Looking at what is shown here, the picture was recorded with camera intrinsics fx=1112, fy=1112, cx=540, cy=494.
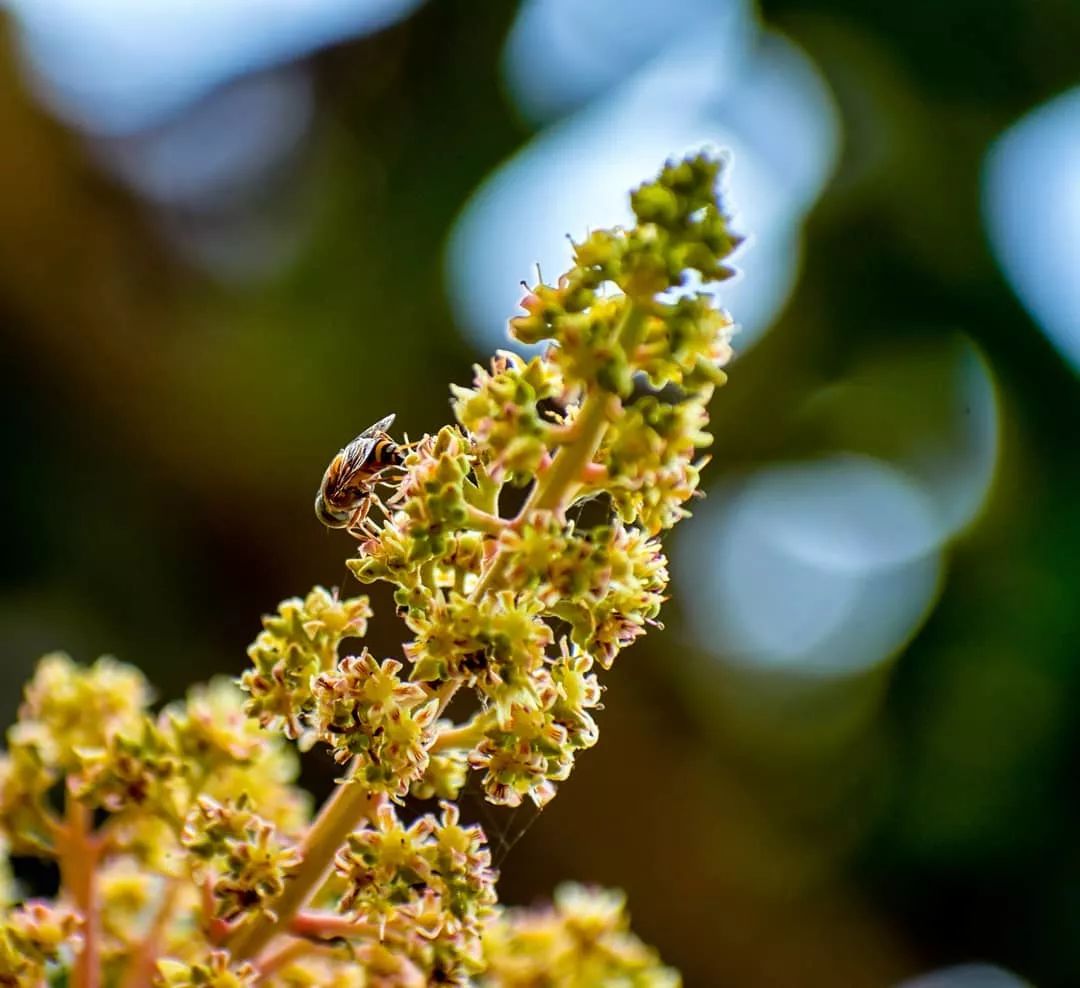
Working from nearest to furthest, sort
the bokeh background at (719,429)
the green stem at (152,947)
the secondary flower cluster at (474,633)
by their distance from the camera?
1. the secondary flower cluster at (474,633)
2. the green stem at (152,947)
3. the bokeh background at (719,429)

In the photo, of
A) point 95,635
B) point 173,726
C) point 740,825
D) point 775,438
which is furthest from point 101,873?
point 775,438

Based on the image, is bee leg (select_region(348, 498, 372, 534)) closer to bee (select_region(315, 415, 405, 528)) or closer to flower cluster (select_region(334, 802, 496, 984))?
bee (select_region(315, 415, 405, 528))

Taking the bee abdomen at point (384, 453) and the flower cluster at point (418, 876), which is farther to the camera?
the bee abdomen at point (384, 453)

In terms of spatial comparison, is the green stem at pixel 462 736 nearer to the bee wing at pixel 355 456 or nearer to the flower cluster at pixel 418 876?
the flower cluster at pixel 418 876

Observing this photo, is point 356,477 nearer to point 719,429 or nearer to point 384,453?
point 384,453

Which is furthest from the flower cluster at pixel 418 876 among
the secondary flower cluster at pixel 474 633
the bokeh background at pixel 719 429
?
the bokeh background at pixel 719 429

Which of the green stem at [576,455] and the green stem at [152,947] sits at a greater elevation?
the green stem at [576,455]
